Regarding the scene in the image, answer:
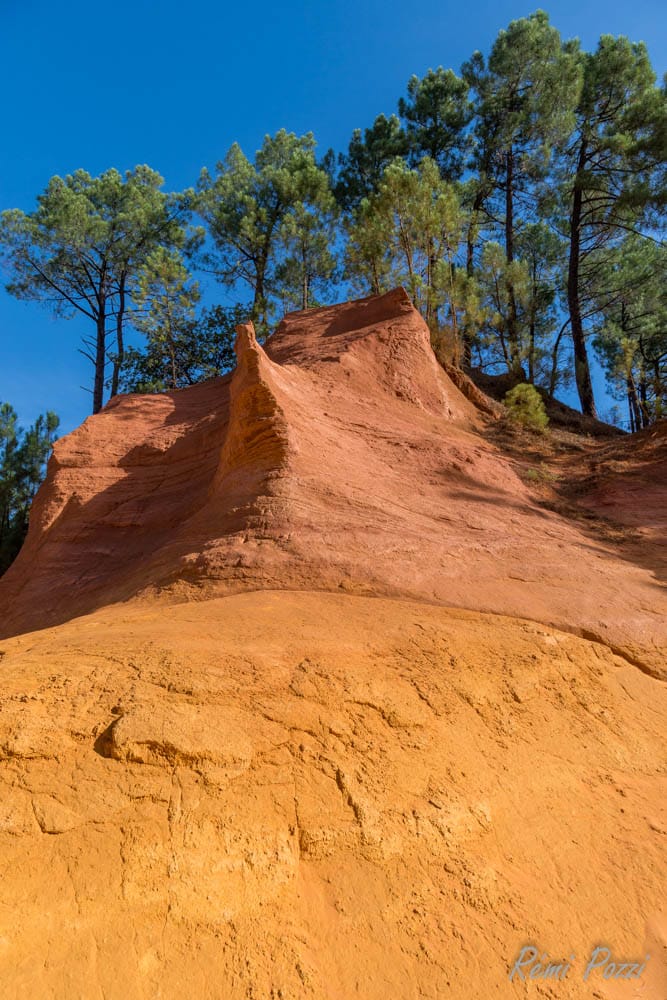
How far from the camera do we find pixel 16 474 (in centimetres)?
1822

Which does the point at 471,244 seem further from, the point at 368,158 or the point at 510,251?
the point at 368,158

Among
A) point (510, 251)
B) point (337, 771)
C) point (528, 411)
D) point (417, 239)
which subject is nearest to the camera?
point (337, 771)

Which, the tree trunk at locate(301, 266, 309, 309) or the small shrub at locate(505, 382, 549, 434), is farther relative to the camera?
the tree trunk at locate(301, 266, 309, 309)

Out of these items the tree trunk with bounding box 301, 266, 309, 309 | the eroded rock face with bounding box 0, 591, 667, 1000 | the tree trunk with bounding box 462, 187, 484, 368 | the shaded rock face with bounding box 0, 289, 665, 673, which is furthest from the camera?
the tree trunk with bounding box 301, 266, 309, 309

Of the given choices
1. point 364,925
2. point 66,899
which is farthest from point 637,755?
point 66,899

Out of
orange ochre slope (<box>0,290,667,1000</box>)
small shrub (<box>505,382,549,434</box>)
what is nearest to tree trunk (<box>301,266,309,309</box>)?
small shrub (<box>505,382,549,434</box>)

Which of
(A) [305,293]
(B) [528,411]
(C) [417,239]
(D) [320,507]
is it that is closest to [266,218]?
(A) [305,293]

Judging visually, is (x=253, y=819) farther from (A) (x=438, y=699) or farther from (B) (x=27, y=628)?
(B) (x=27, y=628)

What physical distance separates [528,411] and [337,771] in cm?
1127

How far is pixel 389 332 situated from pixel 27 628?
8.93 m

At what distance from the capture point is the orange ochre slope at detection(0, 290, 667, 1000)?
216 centimetres

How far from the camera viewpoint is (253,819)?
253 centimetres

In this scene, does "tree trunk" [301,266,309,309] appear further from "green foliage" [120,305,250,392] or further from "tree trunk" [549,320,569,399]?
"tree trunk" [549,320,569,399]

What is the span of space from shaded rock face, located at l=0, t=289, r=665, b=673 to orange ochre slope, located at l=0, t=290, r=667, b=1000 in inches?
2.1
